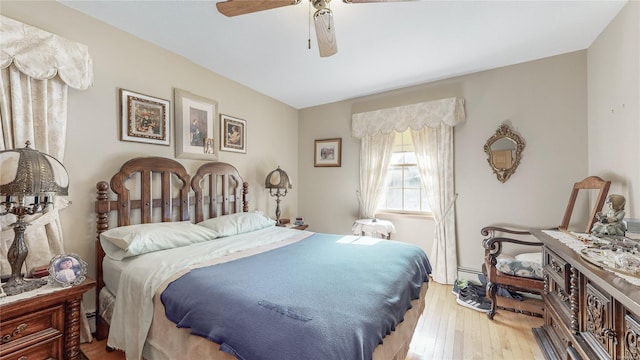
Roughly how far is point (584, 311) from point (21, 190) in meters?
3.14

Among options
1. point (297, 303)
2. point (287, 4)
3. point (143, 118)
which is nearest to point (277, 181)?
point (143, 118)

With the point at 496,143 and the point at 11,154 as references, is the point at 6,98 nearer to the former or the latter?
the point at 11,154

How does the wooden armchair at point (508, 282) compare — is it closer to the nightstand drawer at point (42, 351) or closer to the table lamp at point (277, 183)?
the table lamp at point (277, 183)

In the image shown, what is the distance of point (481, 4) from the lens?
1.88m

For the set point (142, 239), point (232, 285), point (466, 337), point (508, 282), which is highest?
point (142, 239)

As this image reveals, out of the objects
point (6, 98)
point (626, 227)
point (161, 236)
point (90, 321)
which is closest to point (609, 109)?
point (626, 227)

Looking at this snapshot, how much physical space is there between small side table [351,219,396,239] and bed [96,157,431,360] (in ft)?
2.98

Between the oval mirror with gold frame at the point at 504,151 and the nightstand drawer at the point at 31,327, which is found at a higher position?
the oval mirror with gold frame at the point at 504,151

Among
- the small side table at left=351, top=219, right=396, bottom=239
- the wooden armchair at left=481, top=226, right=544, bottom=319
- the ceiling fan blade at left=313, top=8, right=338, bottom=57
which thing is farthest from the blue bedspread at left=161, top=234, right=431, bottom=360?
the ceiling fan blade at left=313, top=8, right=338, bottom=57

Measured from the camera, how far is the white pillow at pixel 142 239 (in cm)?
182

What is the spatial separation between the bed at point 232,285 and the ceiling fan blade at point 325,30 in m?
1.59

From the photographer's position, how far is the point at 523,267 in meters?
2.28

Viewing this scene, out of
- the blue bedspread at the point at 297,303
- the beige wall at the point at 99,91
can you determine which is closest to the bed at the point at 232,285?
the blue bedspread at the point at 297,303

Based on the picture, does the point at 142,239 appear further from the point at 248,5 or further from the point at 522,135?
the point at 522,135
